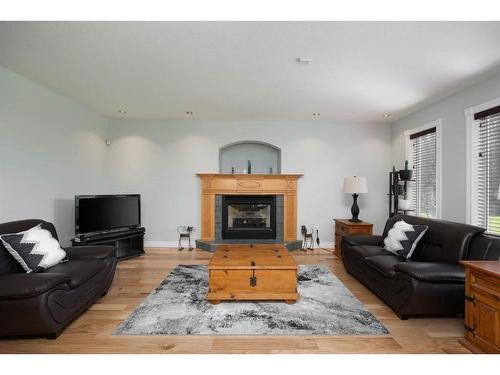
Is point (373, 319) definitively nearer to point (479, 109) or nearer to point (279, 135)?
point (479, 109)

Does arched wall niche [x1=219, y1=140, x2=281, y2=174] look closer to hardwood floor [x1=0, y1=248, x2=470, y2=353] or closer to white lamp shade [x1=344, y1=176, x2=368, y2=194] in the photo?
white lamp shade [x1=344, y1=176, x2=368, y2=194]

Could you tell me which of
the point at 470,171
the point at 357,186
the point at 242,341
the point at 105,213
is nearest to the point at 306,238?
the point at 357,186

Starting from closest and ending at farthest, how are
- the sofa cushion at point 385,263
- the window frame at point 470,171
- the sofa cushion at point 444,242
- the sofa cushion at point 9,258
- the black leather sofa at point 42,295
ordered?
the black leather sofa at point 42,295
the sofa cushion at point 9,258
the sofa cushion at point 444,242
the sofa cushion at point 385,263
the window frame at point 470,171

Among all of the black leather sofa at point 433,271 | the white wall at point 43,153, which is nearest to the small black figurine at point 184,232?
the white wall at point 43,153

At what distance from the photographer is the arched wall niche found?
5488 mm

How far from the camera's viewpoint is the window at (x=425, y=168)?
3.90 metres

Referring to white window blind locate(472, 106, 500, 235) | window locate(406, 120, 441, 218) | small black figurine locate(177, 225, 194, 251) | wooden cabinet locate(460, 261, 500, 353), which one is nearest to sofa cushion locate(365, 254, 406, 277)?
wooden cabinet locate(460, 261, 500, 353)

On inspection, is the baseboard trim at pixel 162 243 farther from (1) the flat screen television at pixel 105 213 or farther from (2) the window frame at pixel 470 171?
(2) the window frame at pixel 470 171

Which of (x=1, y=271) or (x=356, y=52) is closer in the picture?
(x=1, y=271)

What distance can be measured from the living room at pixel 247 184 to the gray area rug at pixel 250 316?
0.07 feet

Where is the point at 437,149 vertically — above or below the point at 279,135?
below

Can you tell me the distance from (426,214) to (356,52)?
319cm
